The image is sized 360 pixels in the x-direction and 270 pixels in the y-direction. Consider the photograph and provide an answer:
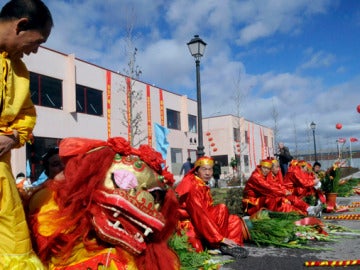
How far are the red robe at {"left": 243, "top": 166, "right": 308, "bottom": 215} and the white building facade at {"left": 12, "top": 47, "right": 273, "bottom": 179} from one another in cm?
674

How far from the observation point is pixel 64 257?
Result: 2039mm

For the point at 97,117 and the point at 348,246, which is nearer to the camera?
the point at 348,246

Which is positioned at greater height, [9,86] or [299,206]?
[9,86]

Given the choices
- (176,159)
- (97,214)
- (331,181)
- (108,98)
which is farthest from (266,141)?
(97,214)

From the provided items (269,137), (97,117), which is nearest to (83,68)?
(97,117)

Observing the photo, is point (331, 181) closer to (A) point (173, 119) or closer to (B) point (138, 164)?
(B) point (138, 164)

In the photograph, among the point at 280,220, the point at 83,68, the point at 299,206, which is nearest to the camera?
the point at 280,220

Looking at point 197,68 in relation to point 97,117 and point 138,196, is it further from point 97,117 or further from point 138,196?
point 97,117

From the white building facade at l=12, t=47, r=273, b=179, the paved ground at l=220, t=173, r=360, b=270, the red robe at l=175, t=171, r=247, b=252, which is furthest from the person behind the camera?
the white building facade at l=12, t=47, r=273, b=179

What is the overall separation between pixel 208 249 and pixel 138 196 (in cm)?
350

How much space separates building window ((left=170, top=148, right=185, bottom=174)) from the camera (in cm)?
2619

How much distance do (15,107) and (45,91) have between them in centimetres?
1534

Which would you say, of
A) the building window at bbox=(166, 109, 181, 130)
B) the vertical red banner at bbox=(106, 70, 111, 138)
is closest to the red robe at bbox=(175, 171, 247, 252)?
the vertical red banner at bbox=(106, 70, 111, 138)

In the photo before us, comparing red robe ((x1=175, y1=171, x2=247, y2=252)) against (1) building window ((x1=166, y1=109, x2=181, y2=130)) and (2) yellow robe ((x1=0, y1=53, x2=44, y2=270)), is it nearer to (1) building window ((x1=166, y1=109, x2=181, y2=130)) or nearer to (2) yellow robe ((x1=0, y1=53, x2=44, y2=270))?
(2) yellow robe ((x1=0, y1=53, x2=44, y2=270))
